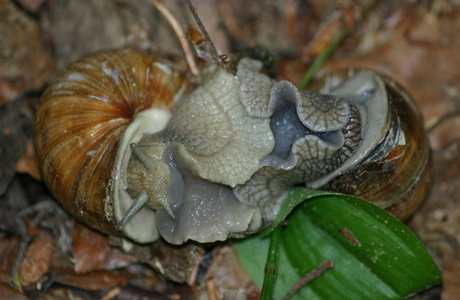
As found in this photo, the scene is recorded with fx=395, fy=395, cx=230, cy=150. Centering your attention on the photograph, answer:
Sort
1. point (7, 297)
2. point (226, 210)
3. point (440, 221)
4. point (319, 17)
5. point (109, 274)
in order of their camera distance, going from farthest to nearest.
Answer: point (319, 17) < point (440, 221) < point (109, 274) < point (226, 210) < point (7, 297)

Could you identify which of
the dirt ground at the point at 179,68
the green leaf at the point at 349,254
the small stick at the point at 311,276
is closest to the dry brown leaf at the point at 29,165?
the dirt ground at the point at 179,68

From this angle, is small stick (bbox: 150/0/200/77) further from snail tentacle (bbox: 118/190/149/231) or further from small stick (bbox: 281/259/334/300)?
small stick (bbox: 281/259/334/300)

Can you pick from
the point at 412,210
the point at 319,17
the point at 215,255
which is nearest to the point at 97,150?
the point at 215,255

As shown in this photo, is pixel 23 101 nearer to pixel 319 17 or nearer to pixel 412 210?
pixel 319 17

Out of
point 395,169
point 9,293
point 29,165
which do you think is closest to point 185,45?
point 29,165

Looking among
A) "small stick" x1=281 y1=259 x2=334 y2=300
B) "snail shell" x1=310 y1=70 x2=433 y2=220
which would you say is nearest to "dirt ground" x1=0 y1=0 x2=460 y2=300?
"small stick" x1=281 y1=259 x2=334 y2=300

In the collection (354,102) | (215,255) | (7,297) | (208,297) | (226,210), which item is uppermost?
(354,102)

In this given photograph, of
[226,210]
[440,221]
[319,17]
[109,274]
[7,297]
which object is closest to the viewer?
[7,297]
